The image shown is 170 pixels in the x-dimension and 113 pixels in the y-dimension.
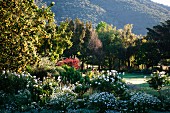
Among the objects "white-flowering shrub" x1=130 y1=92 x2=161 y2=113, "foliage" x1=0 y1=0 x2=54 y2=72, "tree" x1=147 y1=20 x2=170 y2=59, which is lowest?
"white-flowering shrub" x1=130 y1=92 x2=161 y2=113

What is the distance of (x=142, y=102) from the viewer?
12.4 metres

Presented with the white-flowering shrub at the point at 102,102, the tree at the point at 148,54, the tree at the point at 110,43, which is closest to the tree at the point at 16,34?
the white-flowering shrub at the point at 102,102

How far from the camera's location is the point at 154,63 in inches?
2040

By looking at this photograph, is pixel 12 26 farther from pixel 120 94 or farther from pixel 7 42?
pixel 120 94

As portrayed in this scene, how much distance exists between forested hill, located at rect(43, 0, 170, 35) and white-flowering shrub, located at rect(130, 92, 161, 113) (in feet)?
481

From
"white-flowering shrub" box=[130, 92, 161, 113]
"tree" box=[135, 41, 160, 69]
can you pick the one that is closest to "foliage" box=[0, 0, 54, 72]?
"white-flowering shrub" box=[130, 92, 161, 113]

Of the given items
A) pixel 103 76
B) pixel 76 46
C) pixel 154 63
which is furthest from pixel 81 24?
pixel 103 76

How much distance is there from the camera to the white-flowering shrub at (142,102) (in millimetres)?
12239

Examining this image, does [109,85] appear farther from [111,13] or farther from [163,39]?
[111,13]

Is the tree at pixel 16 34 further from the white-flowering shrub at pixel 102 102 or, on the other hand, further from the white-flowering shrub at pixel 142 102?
the white-flowering shrub at pixel 142 102

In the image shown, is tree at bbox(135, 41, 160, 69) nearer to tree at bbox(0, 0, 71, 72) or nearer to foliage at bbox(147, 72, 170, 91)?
tree at bbox(0, 0, 71, 72)

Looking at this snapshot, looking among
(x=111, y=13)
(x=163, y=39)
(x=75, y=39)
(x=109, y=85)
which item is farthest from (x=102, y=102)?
(x=111, y=13)

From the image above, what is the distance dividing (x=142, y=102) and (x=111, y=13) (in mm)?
177613

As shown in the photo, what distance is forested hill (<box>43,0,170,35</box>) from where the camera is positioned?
16775 centimetres
